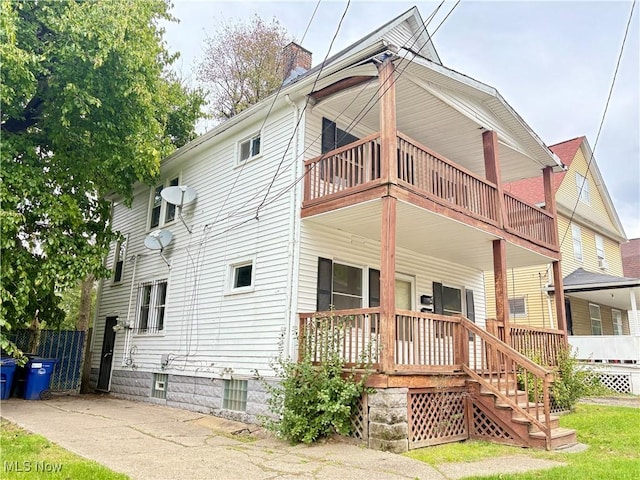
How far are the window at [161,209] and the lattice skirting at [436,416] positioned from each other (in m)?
8.61

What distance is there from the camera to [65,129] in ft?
35.3

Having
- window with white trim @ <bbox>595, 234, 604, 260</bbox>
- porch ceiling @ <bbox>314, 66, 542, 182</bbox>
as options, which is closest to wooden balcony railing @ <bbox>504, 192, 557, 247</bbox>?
porch ceiling @ <bbox>314, 66, 542, 182</bbox>

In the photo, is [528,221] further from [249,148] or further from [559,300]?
[249,148]

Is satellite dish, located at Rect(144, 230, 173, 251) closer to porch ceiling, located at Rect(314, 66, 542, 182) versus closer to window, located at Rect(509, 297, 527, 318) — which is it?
porch ceiling, located at Rect(314, 66, 542, 182)

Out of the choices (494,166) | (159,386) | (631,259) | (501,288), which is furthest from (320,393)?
(631,259)

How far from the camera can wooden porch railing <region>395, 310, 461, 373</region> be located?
7.88 metres

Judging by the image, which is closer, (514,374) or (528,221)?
(514,374)

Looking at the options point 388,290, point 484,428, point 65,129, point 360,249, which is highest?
point 65,129

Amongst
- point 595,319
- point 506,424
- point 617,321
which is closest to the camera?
point 506,424

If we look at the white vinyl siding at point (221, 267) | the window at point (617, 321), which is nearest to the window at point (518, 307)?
the window at point (617, 321)

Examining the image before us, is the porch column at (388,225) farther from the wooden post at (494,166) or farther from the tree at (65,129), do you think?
the tree at (65,129)

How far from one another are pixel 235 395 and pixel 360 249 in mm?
4133

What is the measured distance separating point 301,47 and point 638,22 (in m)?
8.38

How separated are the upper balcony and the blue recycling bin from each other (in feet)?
28.0
